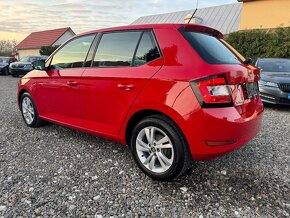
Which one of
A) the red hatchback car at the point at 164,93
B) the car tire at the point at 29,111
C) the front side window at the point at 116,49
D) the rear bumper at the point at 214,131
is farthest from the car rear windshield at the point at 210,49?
the car tire at the point at 29,111

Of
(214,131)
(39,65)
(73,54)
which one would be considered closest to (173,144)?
(214,131)

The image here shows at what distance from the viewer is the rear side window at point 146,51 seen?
3.09m

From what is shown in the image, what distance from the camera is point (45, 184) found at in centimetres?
308

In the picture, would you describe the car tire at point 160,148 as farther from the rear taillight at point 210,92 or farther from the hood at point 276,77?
the hood at point 276,77

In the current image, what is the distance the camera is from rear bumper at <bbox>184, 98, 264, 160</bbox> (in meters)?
2.64

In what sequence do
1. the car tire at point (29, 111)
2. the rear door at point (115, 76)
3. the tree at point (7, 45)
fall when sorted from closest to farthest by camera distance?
the rear door at point (115, 76), the car tire at point (29, 111), the tree at point (7, 45)

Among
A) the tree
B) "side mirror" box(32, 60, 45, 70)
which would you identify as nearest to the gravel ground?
"side mirror" box(32, 60, 45, 70)

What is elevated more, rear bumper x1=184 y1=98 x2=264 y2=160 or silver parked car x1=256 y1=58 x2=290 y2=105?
rear bumper x1=184 y1=98 x2=264 y2=160

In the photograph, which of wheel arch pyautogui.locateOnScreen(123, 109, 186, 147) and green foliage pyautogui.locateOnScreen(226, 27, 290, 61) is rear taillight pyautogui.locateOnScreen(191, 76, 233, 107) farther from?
green foliage pyautogui.locateOnScreen(226, 27, 290, 61)

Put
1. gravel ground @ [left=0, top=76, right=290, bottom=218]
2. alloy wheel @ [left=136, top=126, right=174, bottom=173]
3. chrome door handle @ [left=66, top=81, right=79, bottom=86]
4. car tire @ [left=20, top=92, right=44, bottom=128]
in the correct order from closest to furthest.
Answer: gravel ground @ [left=0, top=76, right=290, bottom=218]
alloy wheel @ [left=136, top=126, right=174, bottom=173]
chrome door handle @ [left=66, top=81, right=79, bottom=86]
car tire @ [left=20, top=92, right=44, bottom=128]

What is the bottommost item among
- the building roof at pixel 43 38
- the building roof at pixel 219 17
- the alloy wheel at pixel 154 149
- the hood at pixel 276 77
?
the building roof at pixel 43 38

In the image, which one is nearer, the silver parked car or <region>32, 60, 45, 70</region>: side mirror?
<region>32, 60, 45, 70</region>: side mirror

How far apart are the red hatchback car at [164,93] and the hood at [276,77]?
4172 mm

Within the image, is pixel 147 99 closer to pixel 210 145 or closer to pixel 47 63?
pixel 210 145
